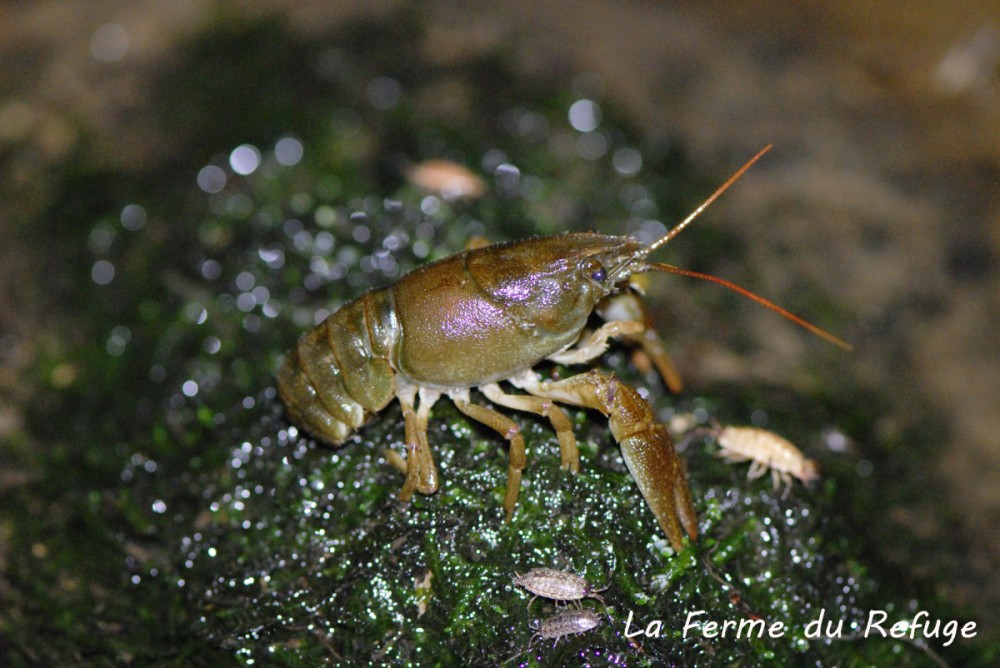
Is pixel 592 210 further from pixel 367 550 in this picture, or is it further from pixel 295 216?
pixel 367 550

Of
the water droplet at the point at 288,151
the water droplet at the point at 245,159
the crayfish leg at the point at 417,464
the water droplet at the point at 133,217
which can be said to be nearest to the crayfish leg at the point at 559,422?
the crayfish leg at the point at 417,464

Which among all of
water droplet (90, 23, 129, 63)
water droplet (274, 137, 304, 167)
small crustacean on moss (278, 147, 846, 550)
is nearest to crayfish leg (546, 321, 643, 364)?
small crustacean on moss (278, 147, 846, 550)

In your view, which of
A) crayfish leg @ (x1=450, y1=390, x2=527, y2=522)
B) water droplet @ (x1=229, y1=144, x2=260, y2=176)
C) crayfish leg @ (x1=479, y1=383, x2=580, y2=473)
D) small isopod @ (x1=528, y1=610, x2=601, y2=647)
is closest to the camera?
small isopod @ (x1=528, y1=610, x2=601, y2=647)

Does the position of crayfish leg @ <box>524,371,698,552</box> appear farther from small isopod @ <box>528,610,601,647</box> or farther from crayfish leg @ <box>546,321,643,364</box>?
small isopod @ <box>528,610,601,647</box>

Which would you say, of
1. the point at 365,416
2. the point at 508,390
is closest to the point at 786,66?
the point at 508,390

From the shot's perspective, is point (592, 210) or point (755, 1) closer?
point (592, 210)

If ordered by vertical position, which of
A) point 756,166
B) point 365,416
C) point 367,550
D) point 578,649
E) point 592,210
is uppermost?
point 756,166
